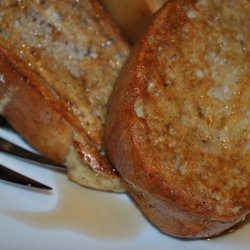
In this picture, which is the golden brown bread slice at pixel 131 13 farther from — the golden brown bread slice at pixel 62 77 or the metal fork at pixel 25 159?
the metal fork at pixel 25 159

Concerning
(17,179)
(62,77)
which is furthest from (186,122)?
(17,179)

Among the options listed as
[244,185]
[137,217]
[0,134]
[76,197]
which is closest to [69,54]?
[0,134]

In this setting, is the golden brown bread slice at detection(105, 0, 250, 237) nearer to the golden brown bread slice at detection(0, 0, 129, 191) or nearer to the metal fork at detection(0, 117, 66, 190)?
the golden brown bread slice at detection(0, 0, 129, 191)

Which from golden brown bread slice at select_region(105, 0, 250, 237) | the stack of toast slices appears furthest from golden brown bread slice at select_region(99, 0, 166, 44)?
golden brown bread slice at select_region(105, 0, 250, 237)

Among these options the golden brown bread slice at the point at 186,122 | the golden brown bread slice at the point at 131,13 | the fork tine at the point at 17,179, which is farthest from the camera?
the golden brown bread slice at the point at 131,13

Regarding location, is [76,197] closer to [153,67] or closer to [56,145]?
[56,145]

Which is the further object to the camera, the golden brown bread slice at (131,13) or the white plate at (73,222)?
the golden brown bread slice at (131,13)

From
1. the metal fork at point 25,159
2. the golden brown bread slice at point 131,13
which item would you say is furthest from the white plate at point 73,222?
the golden brown bread slice at point 131,13

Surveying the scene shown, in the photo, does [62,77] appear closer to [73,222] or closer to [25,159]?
[25,159]
